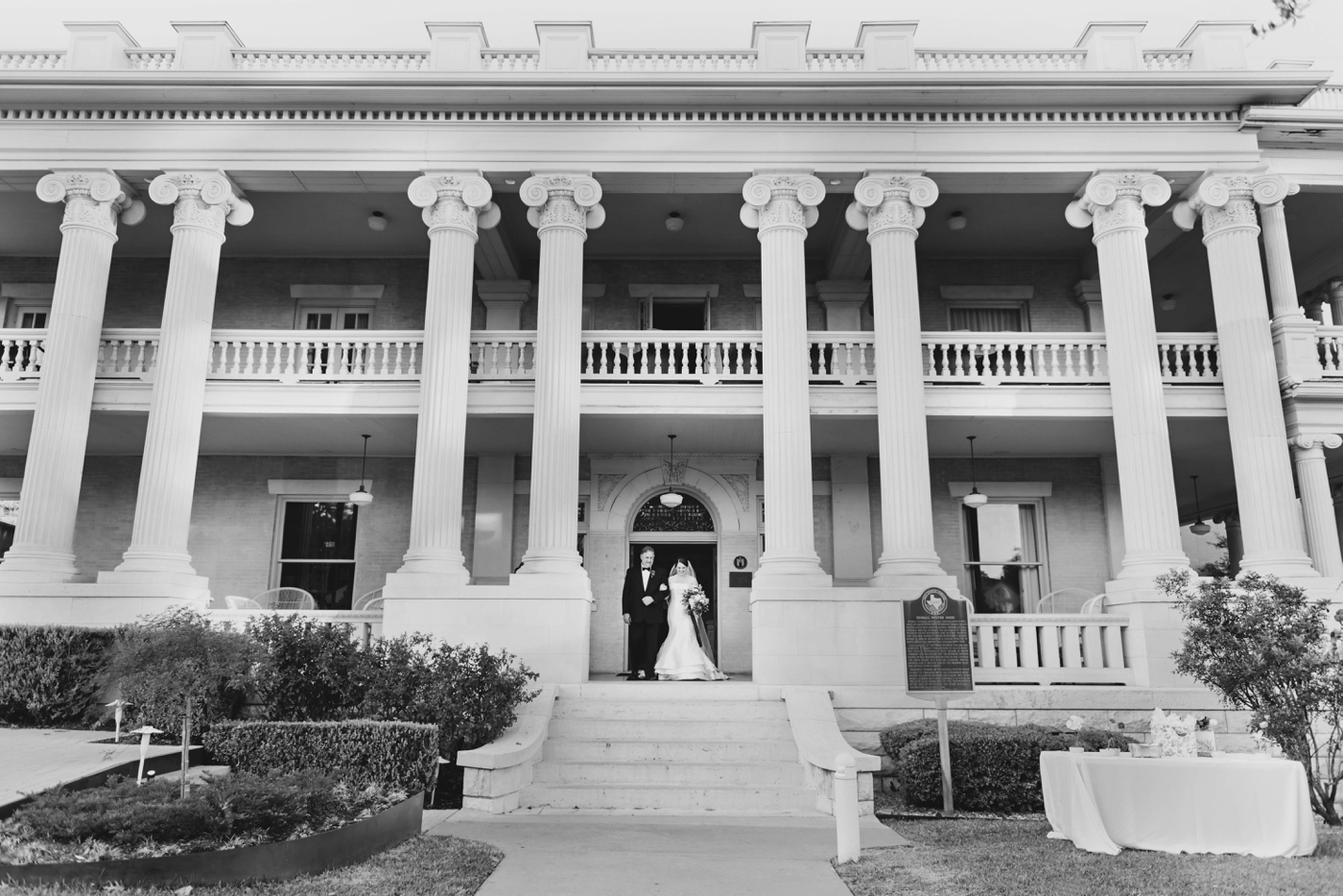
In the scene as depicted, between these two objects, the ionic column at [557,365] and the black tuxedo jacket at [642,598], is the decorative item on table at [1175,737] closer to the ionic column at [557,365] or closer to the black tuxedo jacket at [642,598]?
the ionic column at [557,365]

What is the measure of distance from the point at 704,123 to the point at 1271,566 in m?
10.8

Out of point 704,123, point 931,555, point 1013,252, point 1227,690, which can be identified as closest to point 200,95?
point 704,123

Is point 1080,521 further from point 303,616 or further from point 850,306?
point 303,616

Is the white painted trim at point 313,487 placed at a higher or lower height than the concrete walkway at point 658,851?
higher

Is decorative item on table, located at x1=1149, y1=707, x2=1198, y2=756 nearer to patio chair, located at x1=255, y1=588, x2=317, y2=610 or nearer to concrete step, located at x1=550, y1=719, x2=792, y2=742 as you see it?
concrete step, located at x1=550, y1=719, x2=792, y2=742

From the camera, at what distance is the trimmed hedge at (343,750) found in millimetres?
10000

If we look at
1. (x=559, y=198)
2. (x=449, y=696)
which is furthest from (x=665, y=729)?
(x=559, y=198)

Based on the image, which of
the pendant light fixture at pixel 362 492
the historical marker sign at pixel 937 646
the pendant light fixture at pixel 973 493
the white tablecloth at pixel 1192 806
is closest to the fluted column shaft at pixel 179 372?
the pendant light fixture at pixel 362 492

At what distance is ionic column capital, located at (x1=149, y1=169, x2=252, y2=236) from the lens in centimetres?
1575

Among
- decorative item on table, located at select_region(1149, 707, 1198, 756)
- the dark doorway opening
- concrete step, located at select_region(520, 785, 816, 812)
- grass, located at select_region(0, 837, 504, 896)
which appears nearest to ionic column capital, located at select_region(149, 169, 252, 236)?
the dark doorway opening

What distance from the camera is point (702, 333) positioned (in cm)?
1648

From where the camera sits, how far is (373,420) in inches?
658

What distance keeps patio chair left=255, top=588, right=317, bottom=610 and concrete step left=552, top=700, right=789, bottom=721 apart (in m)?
6.98

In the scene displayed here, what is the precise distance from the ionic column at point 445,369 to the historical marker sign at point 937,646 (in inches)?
271
